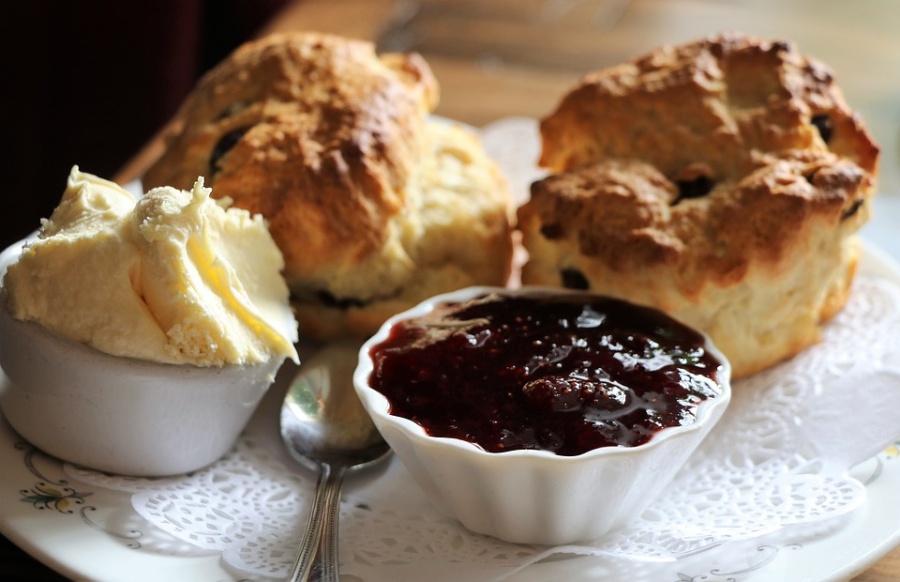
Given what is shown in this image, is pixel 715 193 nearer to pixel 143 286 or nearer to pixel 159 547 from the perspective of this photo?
pixel 143 286

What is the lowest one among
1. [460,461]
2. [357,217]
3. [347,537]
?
[347,537]

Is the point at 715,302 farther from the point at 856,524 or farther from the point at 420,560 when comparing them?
the point at 420,560

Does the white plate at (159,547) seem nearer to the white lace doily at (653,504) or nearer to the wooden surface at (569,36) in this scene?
the white lace doily at (653,504)

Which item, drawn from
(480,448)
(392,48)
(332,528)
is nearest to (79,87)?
(392,48)

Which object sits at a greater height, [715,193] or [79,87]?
[715,193]

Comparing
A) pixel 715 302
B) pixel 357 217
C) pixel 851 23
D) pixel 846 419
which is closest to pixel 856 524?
pixel 846 419

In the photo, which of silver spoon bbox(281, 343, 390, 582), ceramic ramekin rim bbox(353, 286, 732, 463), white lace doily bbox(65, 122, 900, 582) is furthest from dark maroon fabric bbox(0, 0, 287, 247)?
ceramic ramekin rim bbox(353, 286, 732, 463)

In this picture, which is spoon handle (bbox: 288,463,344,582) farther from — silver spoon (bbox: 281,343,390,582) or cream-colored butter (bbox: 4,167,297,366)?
cream-colored butter (bbox: 4,167,297,366)
